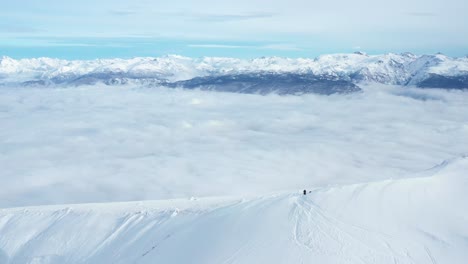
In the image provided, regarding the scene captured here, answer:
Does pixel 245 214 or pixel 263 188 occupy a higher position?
pixel 245 214

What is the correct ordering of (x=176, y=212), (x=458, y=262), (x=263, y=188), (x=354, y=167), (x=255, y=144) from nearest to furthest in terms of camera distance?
(x=458, y=262)
(x=176, y=212)
(x=263, y=188)
(x=354, y=167)
(x=255, y=144)

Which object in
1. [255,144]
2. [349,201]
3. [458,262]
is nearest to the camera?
[458,262]

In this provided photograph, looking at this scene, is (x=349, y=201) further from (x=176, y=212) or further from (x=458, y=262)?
(x=176, y=212)

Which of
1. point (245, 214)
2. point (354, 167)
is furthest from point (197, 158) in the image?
point (245, 214)

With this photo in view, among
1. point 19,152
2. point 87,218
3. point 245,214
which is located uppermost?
point 245,214

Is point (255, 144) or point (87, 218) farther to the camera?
point (255, 144)

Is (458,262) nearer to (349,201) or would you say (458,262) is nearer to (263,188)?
(349,201)

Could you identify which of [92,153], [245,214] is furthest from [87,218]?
[92,153]
